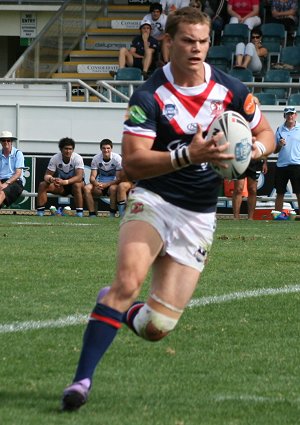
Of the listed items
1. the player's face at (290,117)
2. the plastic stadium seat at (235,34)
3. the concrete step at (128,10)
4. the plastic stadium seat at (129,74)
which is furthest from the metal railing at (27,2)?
the player's face at (290,117)

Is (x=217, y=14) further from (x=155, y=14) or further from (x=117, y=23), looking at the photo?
(x=117, y=23)

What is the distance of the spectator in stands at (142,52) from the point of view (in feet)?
86.6

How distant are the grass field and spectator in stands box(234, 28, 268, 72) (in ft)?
46.2

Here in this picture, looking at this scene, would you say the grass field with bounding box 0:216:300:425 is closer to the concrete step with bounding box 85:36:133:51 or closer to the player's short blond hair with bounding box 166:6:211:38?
the player's short blond hair with bounding box 166:6:211:38

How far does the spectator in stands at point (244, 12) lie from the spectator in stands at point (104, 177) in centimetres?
644

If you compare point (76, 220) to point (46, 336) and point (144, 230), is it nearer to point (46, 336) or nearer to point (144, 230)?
point (46, 336)

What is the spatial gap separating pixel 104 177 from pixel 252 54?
5.47m

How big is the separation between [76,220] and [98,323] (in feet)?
49.0

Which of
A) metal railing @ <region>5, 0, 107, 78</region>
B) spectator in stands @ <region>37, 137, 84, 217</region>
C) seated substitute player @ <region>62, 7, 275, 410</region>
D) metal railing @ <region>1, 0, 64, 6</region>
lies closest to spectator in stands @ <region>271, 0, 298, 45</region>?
metal railing @ <region>5, 0, 107, 78</region>

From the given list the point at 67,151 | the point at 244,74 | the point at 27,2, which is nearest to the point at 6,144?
the point at 67,151

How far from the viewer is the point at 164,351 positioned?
691 centimetres

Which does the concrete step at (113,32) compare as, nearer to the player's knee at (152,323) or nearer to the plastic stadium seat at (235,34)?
the plastic stadium seat at (235,34)

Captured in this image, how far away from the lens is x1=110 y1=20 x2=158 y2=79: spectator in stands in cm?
2641

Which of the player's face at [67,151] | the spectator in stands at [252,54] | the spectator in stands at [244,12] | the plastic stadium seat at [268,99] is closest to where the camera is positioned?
the player's face at [67,151]
